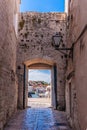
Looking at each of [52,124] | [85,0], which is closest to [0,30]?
[85,0]

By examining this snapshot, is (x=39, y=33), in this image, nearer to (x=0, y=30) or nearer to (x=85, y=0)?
(x=0, y=30)

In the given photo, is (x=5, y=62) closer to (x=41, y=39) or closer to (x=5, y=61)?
(x=5, y=61)

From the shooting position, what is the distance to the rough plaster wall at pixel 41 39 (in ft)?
36.5

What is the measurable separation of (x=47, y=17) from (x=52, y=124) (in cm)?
638

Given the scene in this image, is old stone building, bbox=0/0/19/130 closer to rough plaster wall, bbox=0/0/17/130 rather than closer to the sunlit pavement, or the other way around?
rough plaster wall, bbox=0/0/17/130

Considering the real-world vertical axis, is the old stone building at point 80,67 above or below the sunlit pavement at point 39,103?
above

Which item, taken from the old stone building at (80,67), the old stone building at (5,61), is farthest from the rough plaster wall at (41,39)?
the old stone building at (80,67)

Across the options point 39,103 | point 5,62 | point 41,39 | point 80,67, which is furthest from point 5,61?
point 39,103

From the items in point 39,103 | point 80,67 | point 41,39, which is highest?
point 41,39

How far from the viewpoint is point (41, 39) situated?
11430mm

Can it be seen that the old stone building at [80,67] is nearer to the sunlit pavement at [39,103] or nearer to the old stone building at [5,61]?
the old stone building at [5,61]

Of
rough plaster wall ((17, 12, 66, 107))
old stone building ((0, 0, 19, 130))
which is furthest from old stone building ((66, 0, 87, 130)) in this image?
rough plaster wall ((17, 12, 66, 107))

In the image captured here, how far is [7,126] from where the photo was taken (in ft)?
21.1

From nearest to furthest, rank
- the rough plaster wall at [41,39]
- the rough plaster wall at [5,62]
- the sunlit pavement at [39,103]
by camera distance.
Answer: the rough plaster wall at [5,62]
the rough plaster wall at [41,39]
the sunlit pavement at [39,103]
